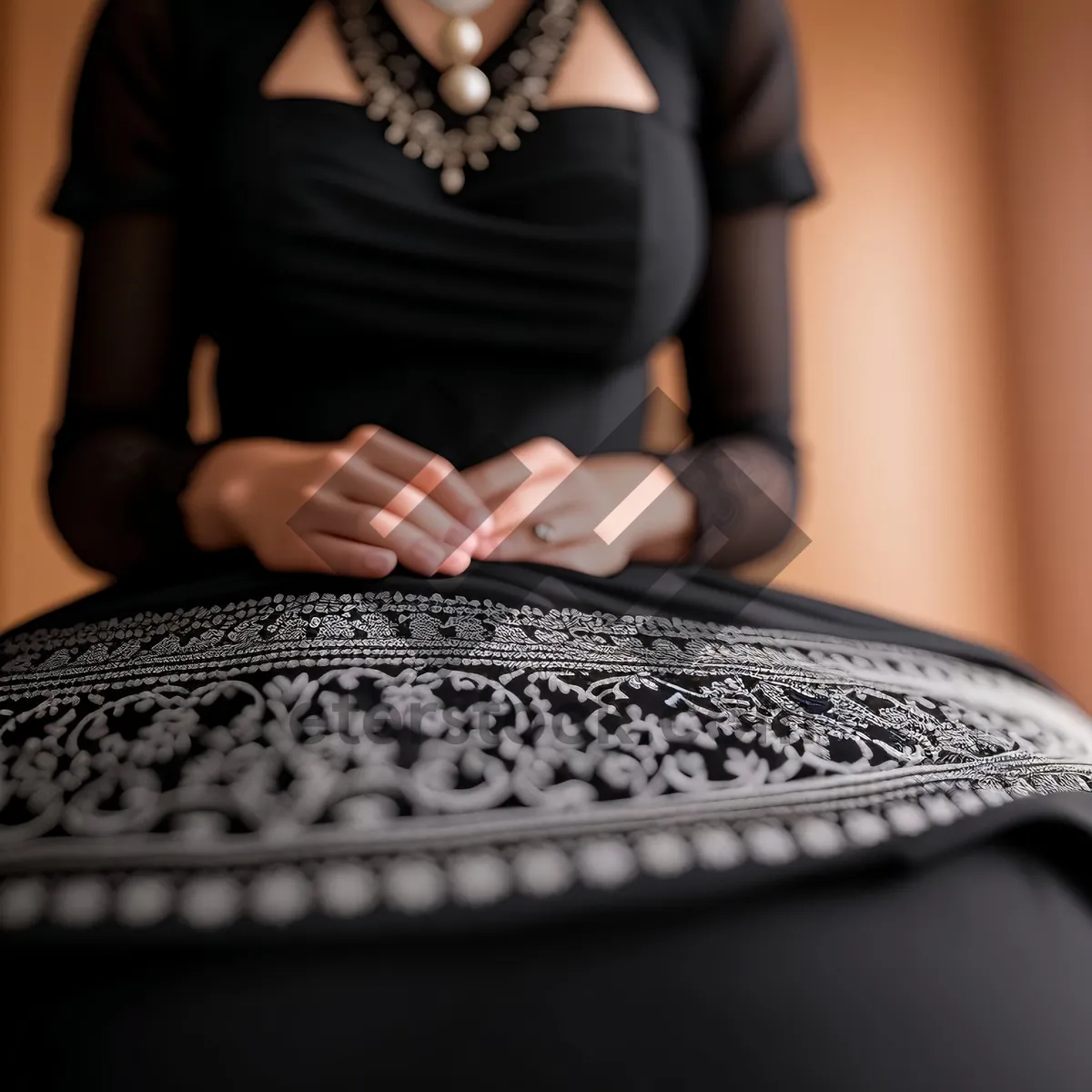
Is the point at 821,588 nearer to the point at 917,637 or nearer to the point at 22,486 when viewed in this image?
the point at 917,637

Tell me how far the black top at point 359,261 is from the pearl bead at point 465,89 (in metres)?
0.02

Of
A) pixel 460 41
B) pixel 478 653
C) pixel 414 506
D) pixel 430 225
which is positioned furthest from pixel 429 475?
pixel 460 41

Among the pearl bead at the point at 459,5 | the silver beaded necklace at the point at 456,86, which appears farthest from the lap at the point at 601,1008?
the pearl bead at the point at 459,5

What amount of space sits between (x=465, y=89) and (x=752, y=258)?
257 millimetres

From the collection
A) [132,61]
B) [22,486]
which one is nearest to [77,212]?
[132,61]

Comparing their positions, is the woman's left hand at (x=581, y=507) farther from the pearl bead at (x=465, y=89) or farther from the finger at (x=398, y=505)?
the pearl bead at (x=465, y=89)

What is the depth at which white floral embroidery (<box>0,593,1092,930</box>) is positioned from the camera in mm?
280

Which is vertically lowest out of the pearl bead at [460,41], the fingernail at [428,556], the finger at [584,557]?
the finger at [584,557]

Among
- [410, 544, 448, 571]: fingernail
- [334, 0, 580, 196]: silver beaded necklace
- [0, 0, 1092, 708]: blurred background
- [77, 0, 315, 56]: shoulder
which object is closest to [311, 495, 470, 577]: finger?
[410, 544, 448, 571]: fingernail

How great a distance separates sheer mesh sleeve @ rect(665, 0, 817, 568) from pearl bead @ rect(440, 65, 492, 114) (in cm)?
19

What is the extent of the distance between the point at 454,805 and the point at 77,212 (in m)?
0.58

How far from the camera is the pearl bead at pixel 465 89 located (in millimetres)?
648

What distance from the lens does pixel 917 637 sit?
0.52m

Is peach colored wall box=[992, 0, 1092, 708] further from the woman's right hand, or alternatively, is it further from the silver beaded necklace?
the woman's right hand
